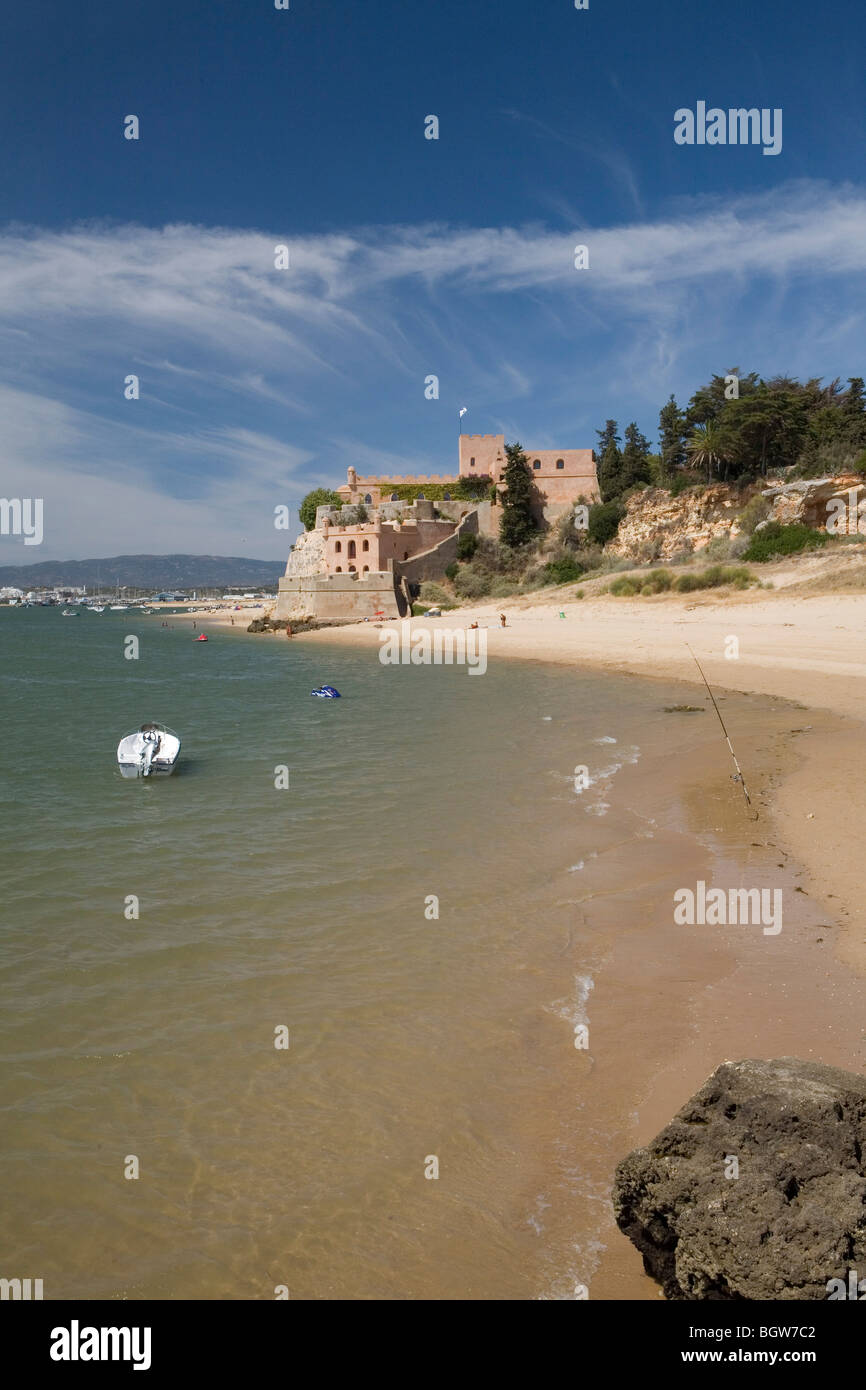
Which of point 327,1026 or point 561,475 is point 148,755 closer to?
point 327,1026

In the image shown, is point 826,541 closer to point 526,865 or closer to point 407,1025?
point 526,865

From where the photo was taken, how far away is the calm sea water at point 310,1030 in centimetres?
423

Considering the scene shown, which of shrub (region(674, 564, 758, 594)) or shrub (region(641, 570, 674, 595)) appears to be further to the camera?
shrub (region(641, 570, 674, 595))

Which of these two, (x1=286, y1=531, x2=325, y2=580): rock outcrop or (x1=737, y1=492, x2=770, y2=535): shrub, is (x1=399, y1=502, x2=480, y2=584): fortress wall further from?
(x1=737, y1=492, x2=770, y2=535): shrub

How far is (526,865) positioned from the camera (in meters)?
9.78

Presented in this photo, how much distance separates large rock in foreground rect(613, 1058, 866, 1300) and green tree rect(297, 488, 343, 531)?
71.6m

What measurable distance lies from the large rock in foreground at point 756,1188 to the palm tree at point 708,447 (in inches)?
1979

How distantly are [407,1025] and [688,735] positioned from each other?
12.2 m

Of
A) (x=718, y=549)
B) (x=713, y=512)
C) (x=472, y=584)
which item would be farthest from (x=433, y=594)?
(x=718, y=549)

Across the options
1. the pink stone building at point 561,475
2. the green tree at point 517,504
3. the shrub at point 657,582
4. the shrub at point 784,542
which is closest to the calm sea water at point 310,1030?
the shrub at point 784,542

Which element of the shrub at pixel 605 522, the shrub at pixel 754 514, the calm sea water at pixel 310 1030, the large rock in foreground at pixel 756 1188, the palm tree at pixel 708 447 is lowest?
the calm sea water at pixel 310 1030

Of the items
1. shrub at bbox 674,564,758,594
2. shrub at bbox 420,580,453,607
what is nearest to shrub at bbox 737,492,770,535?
shrub at bbox 674,564,758,594

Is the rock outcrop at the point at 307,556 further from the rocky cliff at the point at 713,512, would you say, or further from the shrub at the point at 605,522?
the rocky cliff at the point at 713,512

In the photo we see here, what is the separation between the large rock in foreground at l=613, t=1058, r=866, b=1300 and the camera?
2.98m
